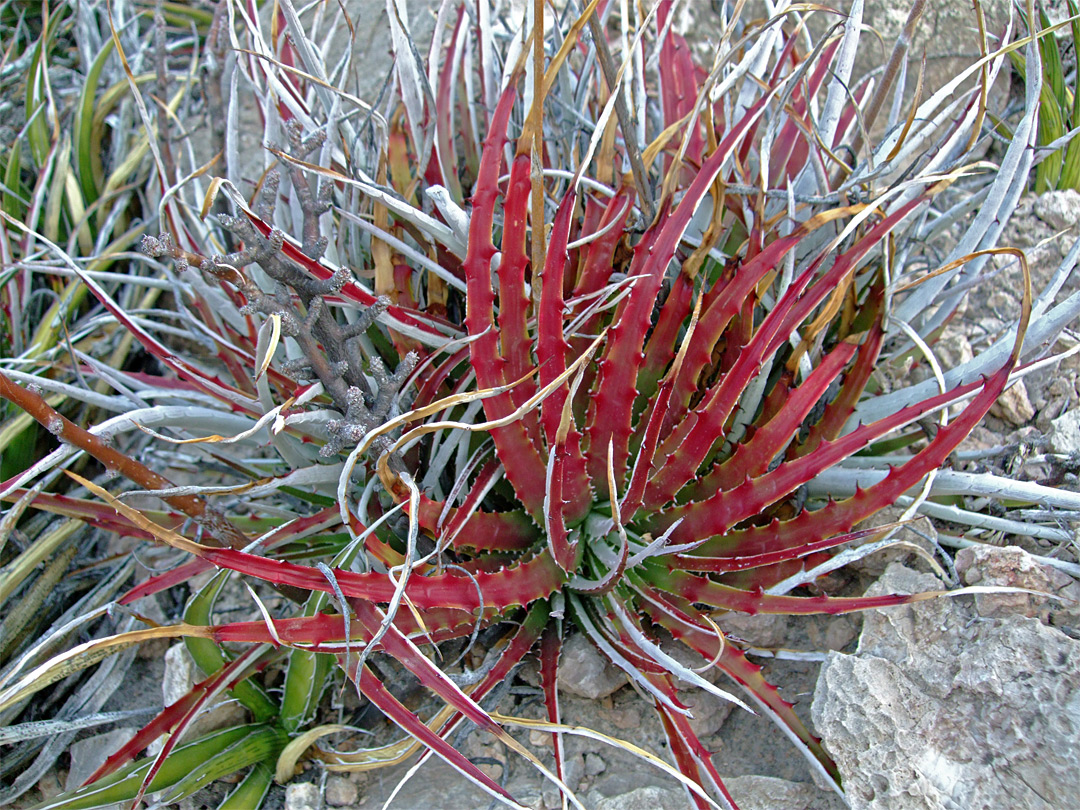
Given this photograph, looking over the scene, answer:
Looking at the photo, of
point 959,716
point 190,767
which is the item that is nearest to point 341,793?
point 190,767

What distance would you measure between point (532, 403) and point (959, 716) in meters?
0.53

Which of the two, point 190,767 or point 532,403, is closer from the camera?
point 532,403

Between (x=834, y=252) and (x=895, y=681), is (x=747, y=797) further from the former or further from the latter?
(x=834, y=252)

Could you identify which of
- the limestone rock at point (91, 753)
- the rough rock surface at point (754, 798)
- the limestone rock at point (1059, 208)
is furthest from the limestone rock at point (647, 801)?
the limestone rock at point (1059, 208)

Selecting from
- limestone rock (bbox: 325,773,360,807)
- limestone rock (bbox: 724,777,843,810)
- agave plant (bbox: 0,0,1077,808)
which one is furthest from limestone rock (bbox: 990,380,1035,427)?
limestone rock (bbox: 325,773,360,807)

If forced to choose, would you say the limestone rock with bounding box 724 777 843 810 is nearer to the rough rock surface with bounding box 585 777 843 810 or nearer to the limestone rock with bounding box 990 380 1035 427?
the rough rock surface with bounding box 585 777 843 810

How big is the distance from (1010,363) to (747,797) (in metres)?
0.52

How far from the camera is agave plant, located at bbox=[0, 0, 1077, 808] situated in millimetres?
768

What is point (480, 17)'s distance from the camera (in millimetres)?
1142

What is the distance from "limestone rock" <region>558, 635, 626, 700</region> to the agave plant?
0.10ft

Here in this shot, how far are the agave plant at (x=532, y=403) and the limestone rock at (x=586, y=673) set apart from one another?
31 mm

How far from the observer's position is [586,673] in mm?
911

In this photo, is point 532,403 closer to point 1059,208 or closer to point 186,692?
point 186,692

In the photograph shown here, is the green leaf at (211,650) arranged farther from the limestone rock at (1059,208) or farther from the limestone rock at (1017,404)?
the limestone rock at (1059,208)
